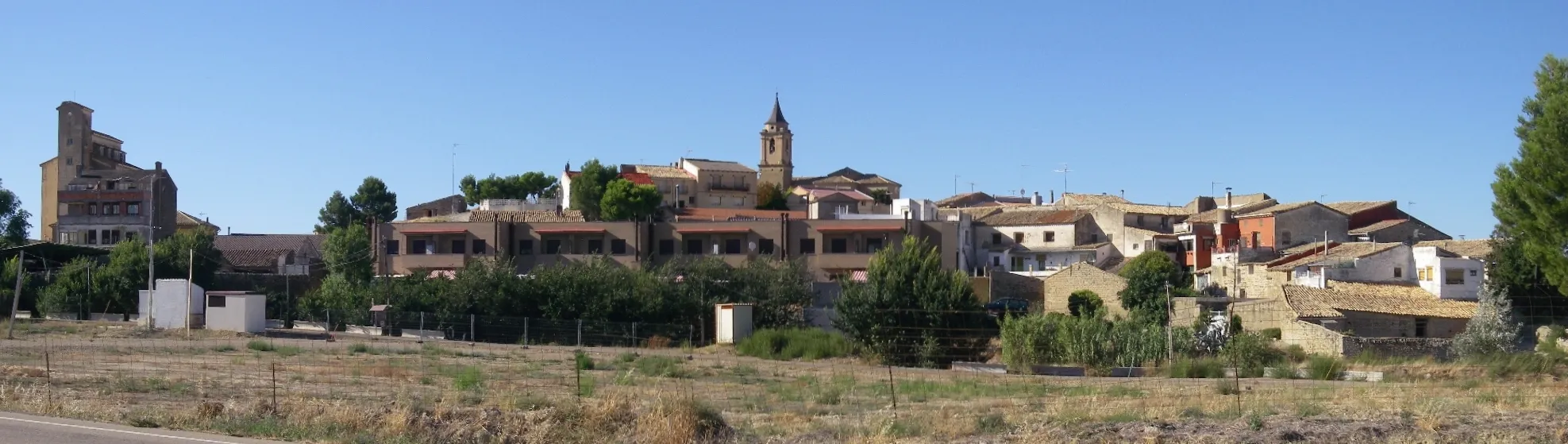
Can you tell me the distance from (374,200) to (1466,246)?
71.7m

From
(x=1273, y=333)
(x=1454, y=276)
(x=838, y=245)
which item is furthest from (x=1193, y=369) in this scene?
(x=838, y=245)

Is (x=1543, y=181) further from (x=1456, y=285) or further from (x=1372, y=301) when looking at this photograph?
(x=1456, y=285)

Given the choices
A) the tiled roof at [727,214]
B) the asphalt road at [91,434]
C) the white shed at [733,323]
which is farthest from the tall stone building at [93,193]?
the asphalt road at [91,434]

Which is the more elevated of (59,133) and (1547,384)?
(59,133)

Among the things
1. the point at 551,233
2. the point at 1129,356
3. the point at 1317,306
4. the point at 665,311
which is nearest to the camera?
the point at 1129,356

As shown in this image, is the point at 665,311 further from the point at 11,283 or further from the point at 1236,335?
the point at 11,283

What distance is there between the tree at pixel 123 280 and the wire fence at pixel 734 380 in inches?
334

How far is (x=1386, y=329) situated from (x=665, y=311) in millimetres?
23943

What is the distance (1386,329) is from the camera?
46125 millimetres

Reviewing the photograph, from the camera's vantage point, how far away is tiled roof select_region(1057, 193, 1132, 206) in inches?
3565

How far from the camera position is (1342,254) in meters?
55.5

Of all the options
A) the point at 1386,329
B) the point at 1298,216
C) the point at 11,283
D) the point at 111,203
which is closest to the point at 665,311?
the point at 1386,329

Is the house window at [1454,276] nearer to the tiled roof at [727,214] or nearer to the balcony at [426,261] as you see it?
the tiled roof at [727,214]

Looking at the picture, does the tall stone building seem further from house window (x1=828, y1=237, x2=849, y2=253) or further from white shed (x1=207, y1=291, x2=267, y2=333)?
house window (x1=828, y1=237, x2=849, y2=253)
